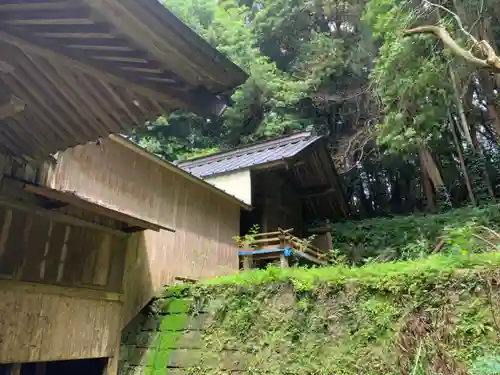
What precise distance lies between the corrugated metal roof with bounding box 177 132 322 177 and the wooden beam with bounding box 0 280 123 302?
5.97 m

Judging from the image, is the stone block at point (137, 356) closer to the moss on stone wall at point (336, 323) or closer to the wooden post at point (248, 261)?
the moss on stone wall at point (336, 323)

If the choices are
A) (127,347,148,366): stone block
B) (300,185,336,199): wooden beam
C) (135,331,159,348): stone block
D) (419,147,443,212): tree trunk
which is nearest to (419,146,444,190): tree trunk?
(419,147,443,212): tree trunk

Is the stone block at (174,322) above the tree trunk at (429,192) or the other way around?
the other way around

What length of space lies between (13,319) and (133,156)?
3.98 m

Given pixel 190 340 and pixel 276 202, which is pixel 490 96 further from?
pixel 190 340

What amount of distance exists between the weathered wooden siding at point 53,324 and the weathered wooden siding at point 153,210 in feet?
2.13

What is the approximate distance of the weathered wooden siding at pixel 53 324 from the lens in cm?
515

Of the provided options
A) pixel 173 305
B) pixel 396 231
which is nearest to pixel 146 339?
pixel 173 305

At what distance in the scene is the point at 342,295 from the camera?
18.4ft

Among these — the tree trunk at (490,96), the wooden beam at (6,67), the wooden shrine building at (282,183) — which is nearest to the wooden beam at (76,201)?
the wooden beam at (6,67)

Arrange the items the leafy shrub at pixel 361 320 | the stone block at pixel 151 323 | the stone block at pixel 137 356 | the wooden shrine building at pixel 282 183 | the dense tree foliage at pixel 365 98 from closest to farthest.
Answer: the leafy shrub at pixel 361 320
the stone block at pixel 137 356
the stone block at pixel 151 323
the dense tree foliage at pixel 365 98
the wooden shrine building at pixel 282 183

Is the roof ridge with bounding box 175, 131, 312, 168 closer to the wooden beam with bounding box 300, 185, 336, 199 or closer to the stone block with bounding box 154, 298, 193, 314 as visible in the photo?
the wooden beam with bounding box 300, 185, 336, 199

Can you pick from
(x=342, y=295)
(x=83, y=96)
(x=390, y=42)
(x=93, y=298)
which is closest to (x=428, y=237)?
(x=390, y=42)

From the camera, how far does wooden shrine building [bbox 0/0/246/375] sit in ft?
6.00
